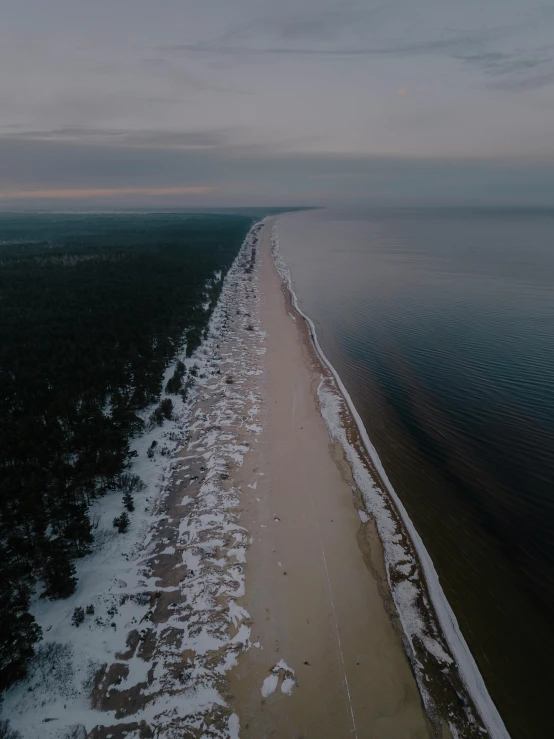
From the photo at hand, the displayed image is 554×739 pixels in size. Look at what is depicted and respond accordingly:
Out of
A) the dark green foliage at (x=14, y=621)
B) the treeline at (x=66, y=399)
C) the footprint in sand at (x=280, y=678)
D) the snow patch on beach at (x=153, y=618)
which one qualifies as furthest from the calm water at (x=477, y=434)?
the treeline at (x=66, y=399)

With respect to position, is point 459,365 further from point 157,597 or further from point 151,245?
point 151,245

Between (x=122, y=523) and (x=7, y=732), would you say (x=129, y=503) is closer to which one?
(x=122, y=523)

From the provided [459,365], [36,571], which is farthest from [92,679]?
[459,365]

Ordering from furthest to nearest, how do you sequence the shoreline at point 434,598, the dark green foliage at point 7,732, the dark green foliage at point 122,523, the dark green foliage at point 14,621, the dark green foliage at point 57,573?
the dark green foliage at point 122,523, the dark green foliage at point 57,573, the shoreline at point 434,598, the dark green foliage at point 14,621, the dark green foliage at point 7,732

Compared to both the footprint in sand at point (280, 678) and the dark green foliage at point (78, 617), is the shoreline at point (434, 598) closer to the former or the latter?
the footprint in sand at point (280, 678)

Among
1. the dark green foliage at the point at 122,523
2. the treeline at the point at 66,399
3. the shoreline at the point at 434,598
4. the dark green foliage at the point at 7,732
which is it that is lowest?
the shoreline at the point at 434,598

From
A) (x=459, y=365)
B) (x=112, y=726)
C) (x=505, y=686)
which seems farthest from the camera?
(x=459, y=365)

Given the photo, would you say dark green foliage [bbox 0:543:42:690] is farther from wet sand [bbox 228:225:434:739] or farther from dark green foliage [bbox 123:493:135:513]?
wet sand [bbox 228:225:434:739]
